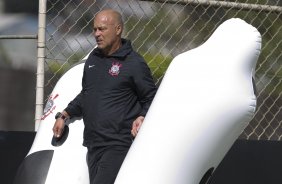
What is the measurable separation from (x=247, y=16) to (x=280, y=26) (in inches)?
11.8

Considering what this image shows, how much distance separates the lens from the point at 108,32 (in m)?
5.52

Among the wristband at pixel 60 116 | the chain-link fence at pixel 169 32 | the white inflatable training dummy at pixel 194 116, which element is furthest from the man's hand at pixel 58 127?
the chain-link fence at pixel 169 32

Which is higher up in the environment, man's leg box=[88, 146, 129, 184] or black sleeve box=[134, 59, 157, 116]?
black sleeve box=[134, 59, 157, 116]

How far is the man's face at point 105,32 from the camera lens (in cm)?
551

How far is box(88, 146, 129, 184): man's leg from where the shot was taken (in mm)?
5410

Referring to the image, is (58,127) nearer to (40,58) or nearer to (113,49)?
(113,49)

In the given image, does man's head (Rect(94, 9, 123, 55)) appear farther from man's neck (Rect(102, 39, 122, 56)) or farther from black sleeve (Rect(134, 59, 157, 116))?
black sleeve (Rect(134, 59, 157, 116))

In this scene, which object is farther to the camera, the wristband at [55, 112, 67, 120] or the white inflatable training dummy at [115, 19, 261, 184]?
the wristband at [55, 112, 67, 120]

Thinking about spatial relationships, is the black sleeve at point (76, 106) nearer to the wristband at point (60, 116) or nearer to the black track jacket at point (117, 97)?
the wristband at point (60, 116)

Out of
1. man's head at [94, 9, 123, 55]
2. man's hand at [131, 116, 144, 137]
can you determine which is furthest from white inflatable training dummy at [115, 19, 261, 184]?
man's head at [94, 9, 123, 55]

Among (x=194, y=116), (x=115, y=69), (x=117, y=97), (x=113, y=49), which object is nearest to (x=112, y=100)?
(x=117, y=97)

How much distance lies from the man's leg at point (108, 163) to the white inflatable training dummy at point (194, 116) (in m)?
0.20

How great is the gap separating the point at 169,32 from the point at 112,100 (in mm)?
1698

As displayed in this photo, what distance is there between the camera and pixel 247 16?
735cm
